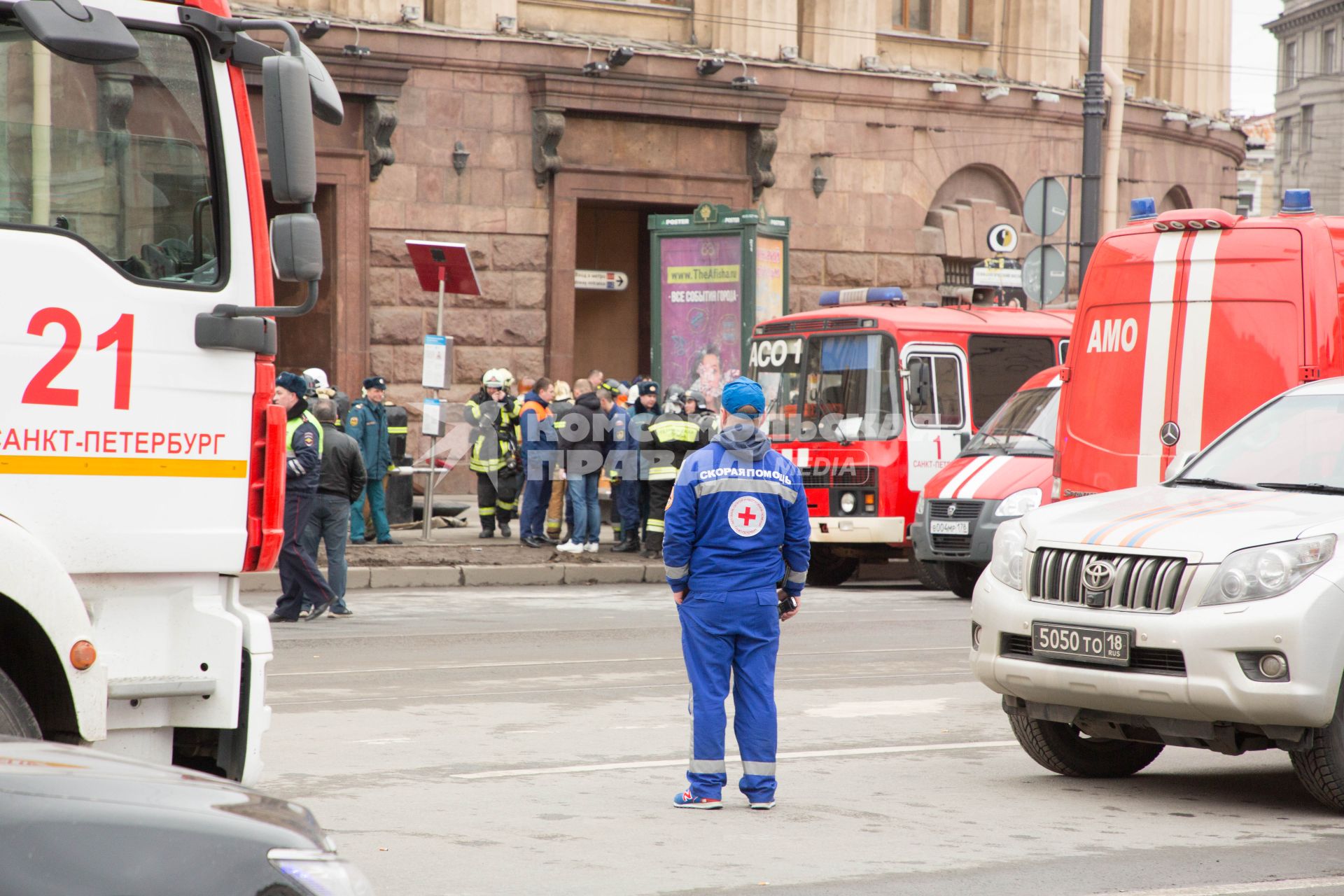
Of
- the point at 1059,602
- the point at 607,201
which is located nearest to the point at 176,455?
the point at 1059,602

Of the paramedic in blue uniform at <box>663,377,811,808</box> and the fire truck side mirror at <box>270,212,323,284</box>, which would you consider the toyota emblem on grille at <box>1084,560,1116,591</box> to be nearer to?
the paramedic in blue uniform at <box>663,377,811,808</box>

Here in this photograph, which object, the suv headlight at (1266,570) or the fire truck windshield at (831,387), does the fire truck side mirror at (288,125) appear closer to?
the suv headlight at (1266,570)

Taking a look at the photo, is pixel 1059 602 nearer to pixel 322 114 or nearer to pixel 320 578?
pixel 322 114

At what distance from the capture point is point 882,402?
58.0 ft

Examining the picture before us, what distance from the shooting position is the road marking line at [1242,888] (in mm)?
5941

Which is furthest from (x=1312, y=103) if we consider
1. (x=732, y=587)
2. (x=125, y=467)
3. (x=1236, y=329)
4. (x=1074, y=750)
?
(x=125, y=467)

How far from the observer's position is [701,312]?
20547 millimetres

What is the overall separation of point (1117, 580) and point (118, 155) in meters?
4.27

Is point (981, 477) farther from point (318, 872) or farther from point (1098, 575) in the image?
point (318, 872)

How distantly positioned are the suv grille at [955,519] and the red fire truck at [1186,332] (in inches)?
177

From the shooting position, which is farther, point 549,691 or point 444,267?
point 444,267

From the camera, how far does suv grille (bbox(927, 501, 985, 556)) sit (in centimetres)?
1600

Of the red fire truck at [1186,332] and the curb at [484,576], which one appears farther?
the curb at [484,576]

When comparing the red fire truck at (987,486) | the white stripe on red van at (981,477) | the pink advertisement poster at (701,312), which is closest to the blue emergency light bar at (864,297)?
the pink advertisement poster at (701,312)
